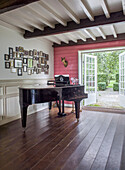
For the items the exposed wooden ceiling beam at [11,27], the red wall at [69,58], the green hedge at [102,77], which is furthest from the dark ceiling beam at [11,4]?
the green hedge at [102,77]

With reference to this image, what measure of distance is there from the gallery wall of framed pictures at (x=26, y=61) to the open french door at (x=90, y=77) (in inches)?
61.8

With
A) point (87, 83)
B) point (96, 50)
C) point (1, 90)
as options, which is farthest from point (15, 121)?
point (96, 50)

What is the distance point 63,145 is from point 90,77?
3.83m

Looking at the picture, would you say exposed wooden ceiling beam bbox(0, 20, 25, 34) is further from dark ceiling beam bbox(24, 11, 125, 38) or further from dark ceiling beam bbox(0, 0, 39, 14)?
dark ceiling beam bbox(0, 0, 39, 14)

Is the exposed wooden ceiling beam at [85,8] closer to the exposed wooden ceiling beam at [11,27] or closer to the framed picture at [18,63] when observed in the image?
the exposed wooden ceiling beam at [11,27]

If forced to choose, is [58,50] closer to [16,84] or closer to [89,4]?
[16,84]

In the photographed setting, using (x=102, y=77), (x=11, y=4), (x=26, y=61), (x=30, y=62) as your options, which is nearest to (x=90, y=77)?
(x=30, y=62)

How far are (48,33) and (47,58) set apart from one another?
162 centimetres

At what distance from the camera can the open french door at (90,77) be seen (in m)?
5.71

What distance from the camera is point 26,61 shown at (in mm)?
4418

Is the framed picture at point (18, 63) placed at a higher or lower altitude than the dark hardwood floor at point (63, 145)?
higher

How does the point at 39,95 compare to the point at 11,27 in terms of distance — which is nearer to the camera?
the point at 39,95

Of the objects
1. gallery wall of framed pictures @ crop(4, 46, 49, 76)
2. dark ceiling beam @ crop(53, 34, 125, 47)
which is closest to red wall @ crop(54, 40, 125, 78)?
dark ceiling beam @ crop(53, 34, 125, 47)

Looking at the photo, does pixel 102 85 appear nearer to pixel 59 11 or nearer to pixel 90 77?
pixel 90 77
